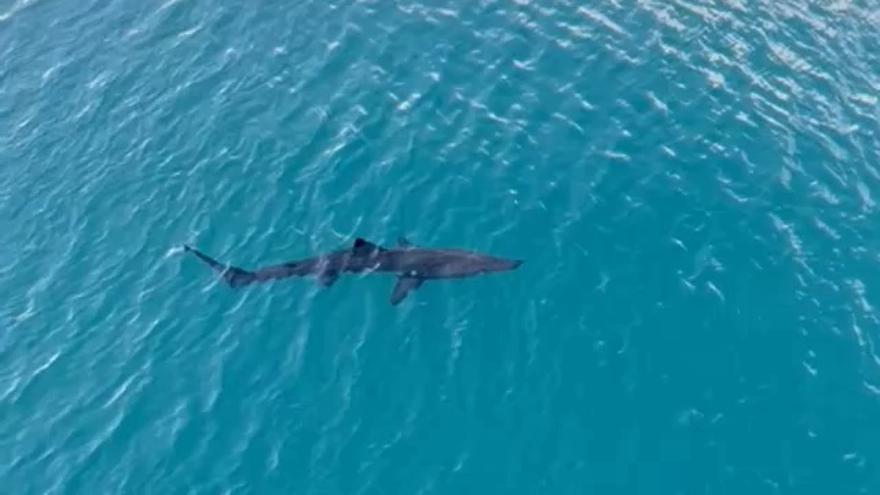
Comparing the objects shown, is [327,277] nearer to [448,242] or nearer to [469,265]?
[448,242]

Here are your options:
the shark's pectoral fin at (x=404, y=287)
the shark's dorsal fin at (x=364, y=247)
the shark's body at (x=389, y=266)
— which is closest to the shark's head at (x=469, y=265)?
the shark's body at (x=389, y=266)

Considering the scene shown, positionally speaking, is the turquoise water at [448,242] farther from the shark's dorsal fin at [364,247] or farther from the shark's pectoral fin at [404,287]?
the shark's dorsal fin at [364,247]

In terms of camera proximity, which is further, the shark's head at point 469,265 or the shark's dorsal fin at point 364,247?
the shark's head at point 469,265

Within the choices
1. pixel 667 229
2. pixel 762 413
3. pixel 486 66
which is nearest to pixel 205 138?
pixel 486 66

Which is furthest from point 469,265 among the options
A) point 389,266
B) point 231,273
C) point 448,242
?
point 231,273

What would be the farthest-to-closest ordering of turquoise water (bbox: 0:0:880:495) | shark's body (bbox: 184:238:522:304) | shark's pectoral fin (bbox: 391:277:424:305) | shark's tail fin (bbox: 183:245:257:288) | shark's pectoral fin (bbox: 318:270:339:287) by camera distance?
shark's tail fin (bbox: 183:245:257:288) → shark's pectoral fin (bbox: 318:270:339:287) → shark's body (bbox: 184:238:522:304) → shark's pectoral fin (bbox: 391:277:424:305) → turquoise water (bbox: 0:0:880:495)

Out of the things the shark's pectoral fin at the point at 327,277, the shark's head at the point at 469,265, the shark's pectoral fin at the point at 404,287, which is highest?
the shark's head at the point at 469,265

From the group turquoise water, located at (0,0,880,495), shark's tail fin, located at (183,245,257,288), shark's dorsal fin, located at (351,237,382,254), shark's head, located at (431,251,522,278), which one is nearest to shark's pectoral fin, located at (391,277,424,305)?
turquoise water, located at (0,0,880,495)

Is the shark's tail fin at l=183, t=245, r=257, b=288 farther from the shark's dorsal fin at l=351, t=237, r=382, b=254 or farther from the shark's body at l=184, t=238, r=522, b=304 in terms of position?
the shark's dorsal fin at l=351, t=237, r=382, b=254
